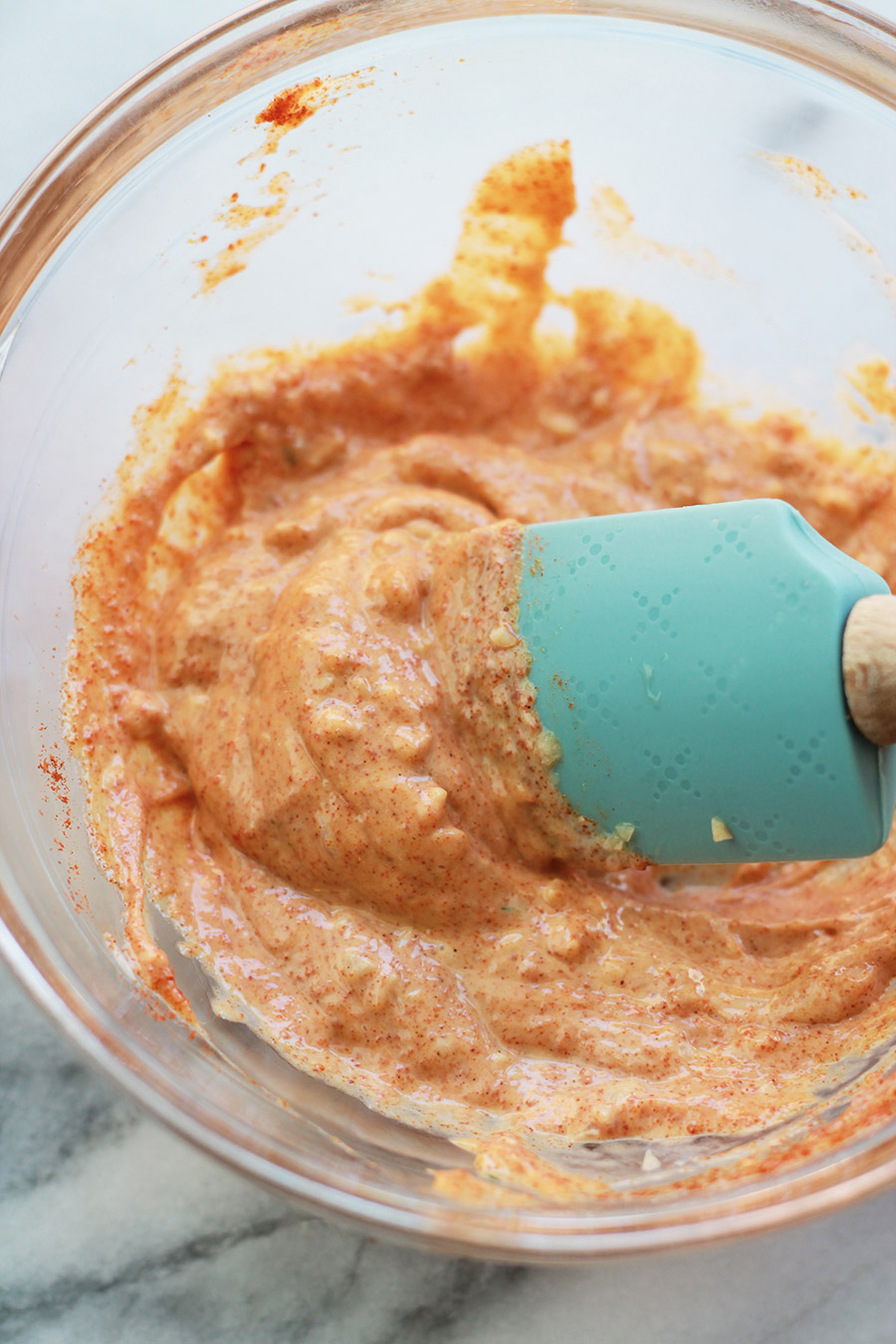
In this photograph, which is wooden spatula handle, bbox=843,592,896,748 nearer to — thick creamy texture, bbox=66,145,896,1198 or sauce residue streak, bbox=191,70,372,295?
thick creamy texture, bbox=66,145,896,1198

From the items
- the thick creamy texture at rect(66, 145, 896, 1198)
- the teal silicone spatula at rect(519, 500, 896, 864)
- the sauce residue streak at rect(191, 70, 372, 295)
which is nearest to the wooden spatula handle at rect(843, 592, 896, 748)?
the teal silicone spatula at rect(519, 500, 896, 864)

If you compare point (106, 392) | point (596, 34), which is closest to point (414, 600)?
point (106, 392)

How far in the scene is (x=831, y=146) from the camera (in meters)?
1.61

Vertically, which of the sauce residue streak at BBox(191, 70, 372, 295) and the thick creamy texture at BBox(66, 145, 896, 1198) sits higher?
the sauce residue streak at BBox(191, 70, 372, 295)

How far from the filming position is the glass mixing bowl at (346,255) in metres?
1.28

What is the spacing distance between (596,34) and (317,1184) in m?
1.51

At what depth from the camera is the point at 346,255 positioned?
1716mm

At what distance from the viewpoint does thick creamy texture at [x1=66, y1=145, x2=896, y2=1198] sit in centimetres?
→ 146

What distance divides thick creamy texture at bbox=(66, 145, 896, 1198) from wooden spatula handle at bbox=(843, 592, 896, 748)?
385 millimetres

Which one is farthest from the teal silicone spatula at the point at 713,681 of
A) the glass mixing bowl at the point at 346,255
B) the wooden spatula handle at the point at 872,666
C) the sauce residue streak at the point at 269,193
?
the sauce residue streak at the point at 269,193

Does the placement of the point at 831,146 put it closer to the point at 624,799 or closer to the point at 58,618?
the point at 624,799

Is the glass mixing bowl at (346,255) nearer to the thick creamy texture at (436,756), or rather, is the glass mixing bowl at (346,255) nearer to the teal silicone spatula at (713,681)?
the thick creamy texture at (436,756)

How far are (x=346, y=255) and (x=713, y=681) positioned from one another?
35.0 inches

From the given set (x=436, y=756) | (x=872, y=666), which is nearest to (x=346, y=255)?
(x=436, y=756)
